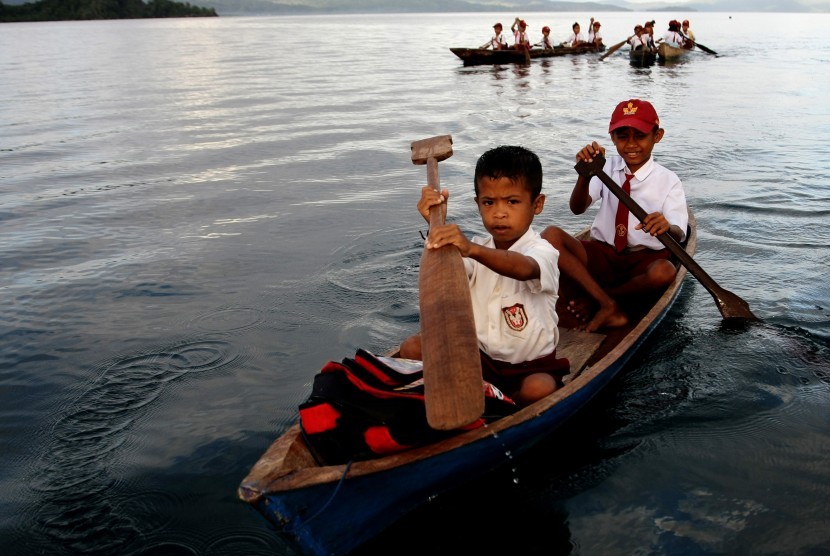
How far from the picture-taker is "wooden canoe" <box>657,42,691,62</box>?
23859mm

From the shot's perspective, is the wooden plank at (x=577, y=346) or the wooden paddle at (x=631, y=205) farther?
the wooden paddle at (x=631, y=205)

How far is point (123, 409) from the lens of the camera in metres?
4.00

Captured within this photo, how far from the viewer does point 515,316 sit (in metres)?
3.18

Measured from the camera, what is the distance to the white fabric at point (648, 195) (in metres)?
4.72

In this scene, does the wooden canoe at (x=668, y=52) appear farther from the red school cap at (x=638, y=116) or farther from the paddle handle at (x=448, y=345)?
the paddle handle at (x=448, y=345)

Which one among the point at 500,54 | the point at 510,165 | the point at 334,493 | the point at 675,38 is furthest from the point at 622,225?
the point at 675,38

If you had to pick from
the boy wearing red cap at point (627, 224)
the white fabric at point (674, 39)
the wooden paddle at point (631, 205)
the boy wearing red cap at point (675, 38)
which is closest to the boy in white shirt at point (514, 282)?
the boy wearing red cap at point (627, 224)

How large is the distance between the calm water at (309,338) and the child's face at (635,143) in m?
1.17

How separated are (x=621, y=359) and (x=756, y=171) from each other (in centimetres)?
693

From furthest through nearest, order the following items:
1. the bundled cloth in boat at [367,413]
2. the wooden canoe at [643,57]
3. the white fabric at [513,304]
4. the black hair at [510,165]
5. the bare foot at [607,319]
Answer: the wooden canoe at [643,57], the bare foot at [607,319], the white fabric at [513,304], the black hair at [510,165], the bundled cloth in boat at [367,413]

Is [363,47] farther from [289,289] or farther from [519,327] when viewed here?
[519,327]

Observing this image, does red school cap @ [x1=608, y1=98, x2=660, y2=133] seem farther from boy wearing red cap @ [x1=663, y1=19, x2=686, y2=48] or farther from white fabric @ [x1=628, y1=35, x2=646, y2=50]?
boy wearing red cap @ [x1=663, y1=19, x2=686, y2=48]

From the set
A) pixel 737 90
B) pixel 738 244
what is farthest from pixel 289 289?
pixel 737 90

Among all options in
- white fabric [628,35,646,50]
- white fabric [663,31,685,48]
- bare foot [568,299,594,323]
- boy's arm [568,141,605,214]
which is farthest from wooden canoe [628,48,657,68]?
bare foot [568,299,594,323]
